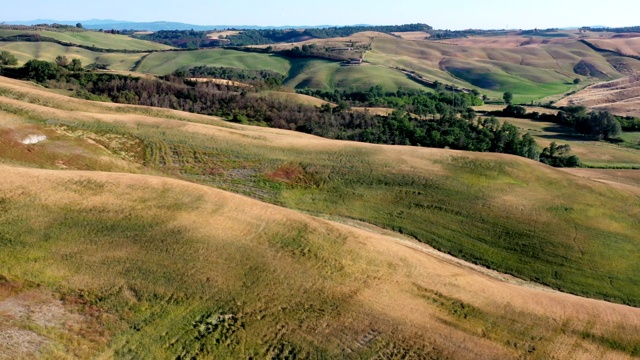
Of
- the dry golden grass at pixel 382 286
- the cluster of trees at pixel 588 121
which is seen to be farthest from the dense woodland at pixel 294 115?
the dry golden grass at pixel 382 286

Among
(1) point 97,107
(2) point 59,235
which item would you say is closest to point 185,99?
(1) point 97,107

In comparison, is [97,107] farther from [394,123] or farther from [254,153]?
[394,123]

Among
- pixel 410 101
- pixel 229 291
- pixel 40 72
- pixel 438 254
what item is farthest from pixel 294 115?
pixel 229 291

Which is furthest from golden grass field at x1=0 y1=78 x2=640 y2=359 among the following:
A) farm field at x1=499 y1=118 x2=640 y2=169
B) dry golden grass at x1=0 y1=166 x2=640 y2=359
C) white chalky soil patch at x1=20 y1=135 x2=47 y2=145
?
farm field at x1=499 y1=118 x2=640 y2=169

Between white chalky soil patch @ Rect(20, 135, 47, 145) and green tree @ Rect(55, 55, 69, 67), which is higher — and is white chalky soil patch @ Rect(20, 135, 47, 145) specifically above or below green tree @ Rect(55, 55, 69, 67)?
below

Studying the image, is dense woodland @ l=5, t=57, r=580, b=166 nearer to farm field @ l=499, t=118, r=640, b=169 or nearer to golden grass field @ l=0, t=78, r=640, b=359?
farm field @ l=499, t=118, r=640, b=169

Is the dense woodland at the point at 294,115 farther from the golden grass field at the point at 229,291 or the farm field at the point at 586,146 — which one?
the golden grass field at the point at 229,291

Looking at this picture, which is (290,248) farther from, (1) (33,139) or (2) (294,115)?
(2) (294,115)
